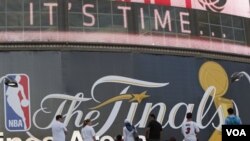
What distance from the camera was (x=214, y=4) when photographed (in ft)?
102

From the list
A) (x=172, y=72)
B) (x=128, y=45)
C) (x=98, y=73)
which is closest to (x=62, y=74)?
(x=98, y=73)

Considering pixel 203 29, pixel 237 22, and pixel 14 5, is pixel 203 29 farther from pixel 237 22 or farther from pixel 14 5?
pixel 14 5

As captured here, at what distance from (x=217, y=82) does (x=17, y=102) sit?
376 inches

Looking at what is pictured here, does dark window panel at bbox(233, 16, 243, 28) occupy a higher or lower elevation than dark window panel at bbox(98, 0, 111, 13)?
lower

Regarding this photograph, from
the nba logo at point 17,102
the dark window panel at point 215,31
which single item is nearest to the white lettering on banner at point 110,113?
the nba logo at point 17,102

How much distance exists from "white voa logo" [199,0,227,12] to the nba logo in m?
9.52

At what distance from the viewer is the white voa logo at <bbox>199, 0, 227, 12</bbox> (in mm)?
30625

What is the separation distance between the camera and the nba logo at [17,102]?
26812 millimetres

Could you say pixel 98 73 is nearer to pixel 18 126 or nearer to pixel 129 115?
pixel 129 115


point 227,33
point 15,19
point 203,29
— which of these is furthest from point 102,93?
point 227,33

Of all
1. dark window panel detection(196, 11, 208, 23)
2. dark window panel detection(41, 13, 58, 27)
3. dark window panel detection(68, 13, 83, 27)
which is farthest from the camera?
dark window panel detection(196, 11, 208, 23)

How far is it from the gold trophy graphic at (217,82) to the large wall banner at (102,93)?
2.0 inches

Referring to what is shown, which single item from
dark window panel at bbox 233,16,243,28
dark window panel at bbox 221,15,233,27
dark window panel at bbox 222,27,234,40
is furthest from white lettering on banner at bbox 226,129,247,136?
dark window panel at bbox 233,16,243,28

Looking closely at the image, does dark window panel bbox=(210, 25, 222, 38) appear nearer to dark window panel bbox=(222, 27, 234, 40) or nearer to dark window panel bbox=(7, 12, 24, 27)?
dark window panel bbox=(222, 27, 234, 40)
